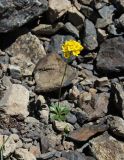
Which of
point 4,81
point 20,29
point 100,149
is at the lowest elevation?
point 100,149

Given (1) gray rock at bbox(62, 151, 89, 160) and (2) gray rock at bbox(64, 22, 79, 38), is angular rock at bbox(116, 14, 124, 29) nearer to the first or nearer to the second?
(2) gray rock at bbox(64, 22, 79, 38)

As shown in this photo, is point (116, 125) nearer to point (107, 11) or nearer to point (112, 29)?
point (112, 29)

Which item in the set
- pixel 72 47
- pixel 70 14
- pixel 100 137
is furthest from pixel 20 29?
pixel 100 137

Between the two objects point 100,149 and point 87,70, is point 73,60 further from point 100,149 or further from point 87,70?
point 100,149

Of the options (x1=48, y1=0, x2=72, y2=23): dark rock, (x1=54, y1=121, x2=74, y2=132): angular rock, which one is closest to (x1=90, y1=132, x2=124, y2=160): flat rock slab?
(x1=54, y1=121, x2=74, y2=132): angular rock

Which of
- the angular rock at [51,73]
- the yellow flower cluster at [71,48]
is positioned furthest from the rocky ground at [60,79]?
the yellow flower cluster at [71,48]

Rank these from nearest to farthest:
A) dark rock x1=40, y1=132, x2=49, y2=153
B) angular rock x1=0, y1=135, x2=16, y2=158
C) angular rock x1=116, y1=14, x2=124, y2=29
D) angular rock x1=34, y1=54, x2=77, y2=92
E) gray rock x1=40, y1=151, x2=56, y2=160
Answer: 1. angular rock x1=0, y1=135, x2=16, y2=158
2. gray rock x1=40, y1=151, x2=56, y2=160
3. dark rock x1=40, y1=132, x2=49, y2=153
4. angular rock x1=34, y1=54, x2=77, y2=92
5. angular rock x1=116, y1=14, x2=124, y2=29

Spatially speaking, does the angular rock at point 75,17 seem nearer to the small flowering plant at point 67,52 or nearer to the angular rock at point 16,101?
the small flowering plant at point 67,52
